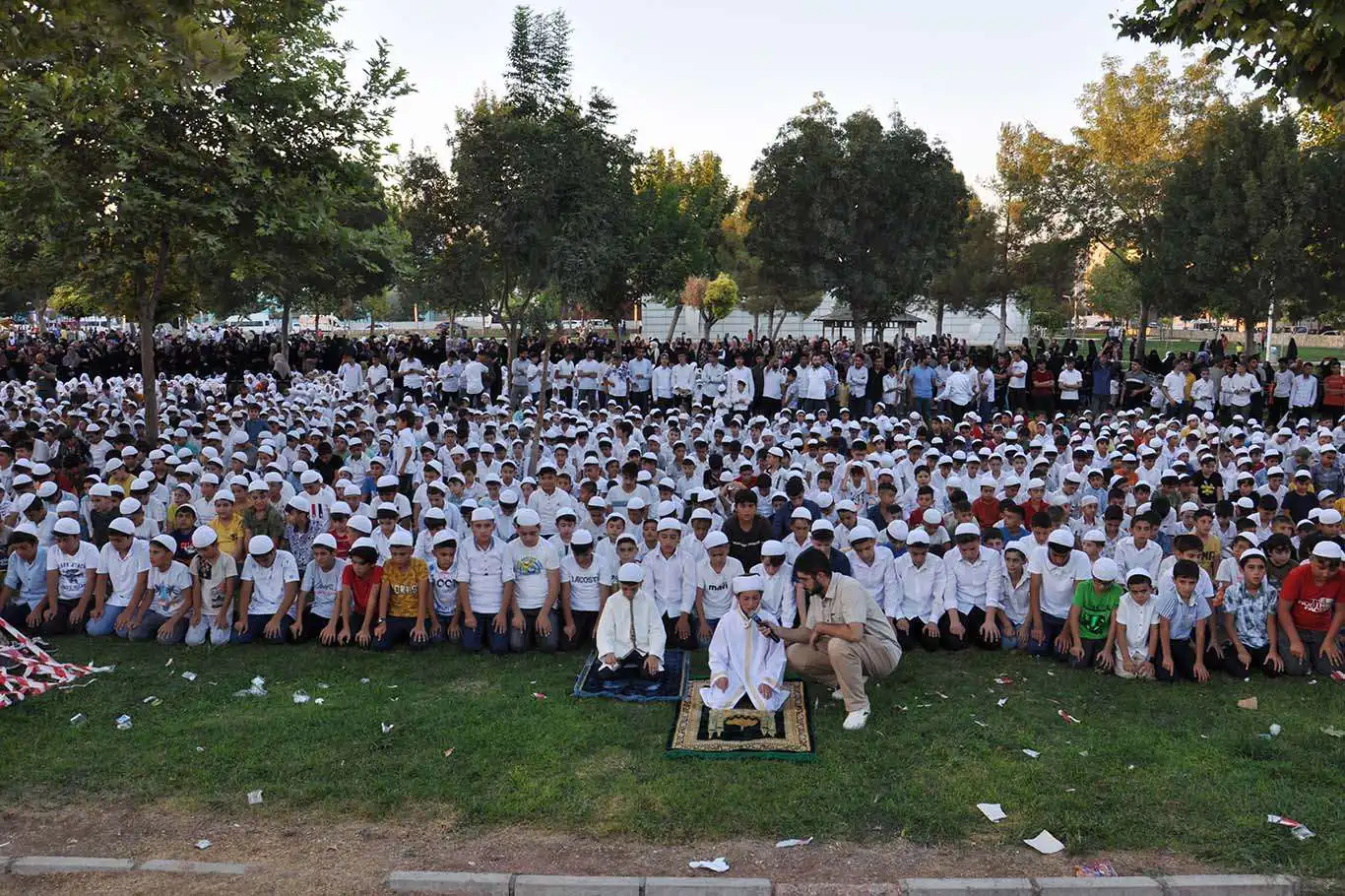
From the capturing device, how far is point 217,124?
11.4 metres

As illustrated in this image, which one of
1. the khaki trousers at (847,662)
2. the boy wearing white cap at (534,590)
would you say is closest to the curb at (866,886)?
the khaki trousers at (847,662)

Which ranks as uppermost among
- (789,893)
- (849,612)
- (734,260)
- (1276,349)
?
(734,260)

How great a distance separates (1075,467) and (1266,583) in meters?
4.12

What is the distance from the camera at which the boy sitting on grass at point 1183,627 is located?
7.12m

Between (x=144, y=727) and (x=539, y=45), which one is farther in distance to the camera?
(x=539, y=45)

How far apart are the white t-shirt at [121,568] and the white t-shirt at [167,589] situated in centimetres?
12

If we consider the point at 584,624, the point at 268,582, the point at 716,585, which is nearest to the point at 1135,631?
the point at 716,585

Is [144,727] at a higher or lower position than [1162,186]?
lower

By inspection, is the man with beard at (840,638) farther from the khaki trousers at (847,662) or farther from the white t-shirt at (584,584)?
the white t-shirt at (584,584)

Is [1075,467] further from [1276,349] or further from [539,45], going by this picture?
[1276,349]

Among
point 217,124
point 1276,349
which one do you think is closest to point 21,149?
point 217,124

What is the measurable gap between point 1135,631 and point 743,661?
299 cm

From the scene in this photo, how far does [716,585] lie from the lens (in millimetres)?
8039

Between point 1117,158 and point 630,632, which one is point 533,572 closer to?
point 630,632
